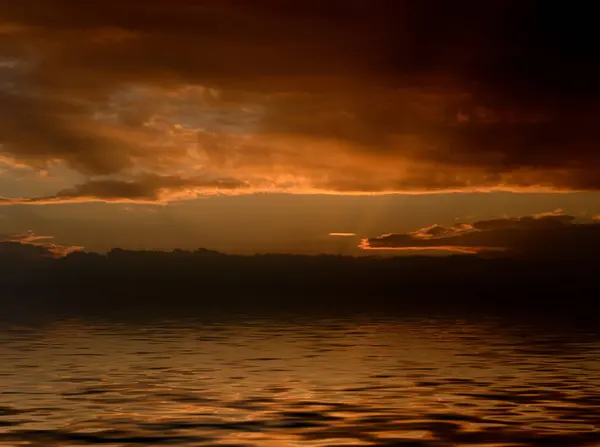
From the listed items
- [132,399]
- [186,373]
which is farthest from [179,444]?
[186,373]

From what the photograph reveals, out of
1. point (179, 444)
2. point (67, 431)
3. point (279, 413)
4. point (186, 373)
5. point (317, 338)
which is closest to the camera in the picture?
point (179, 444)

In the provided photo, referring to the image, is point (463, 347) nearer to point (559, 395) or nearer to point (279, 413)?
point (559, 395)

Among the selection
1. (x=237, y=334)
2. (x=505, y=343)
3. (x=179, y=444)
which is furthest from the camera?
(x=237, y=334)

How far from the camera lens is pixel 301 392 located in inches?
1533

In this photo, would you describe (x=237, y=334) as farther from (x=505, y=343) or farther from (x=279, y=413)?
(x=279, y=413)

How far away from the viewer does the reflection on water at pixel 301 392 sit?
2916cm

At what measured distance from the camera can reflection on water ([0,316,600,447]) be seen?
95.7ft

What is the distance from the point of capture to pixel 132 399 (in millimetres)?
37281

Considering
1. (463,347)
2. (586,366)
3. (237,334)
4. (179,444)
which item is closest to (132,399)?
(179,444)

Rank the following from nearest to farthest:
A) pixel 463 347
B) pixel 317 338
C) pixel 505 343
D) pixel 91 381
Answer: pixel 91 381 < pixel 463 347 < pixel 505 343 < pixel 317 338

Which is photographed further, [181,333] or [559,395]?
[181,333]

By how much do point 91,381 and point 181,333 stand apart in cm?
4074

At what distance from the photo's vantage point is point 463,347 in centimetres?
6444

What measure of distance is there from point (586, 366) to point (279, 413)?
2308 centimetres
